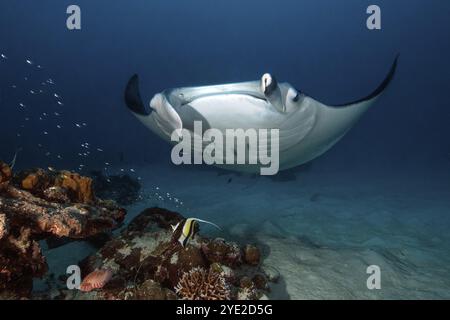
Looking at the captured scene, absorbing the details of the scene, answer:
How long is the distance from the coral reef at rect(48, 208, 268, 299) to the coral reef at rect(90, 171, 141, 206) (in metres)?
6.99

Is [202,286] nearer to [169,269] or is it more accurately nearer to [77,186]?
[169,269]

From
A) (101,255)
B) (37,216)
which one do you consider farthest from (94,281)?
(37,216)

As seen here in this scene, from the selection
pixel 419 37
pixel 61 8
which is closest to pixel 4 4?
pixel 61 8

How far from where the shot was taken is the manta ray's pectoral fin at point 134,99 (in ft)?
14.1

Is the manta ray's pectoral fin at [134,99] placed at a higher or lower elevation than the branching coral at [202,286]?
higher

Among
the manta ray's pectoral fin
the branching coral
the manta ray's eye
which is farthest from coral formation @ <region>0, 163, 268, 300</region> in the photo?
the manta ray's eye

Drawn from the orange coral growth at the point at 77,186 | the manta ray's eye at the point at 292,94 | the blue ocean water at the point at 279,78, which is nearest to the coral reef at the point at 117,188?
the blue ocean water at the point at 279,78

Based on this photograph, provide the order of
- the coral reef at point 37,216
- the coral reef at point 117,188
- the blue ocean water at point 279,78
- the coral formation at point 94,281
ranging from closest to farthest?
the coral reef at point 37,216, the coral formation at point 94,281, the blue ocean water at point 279,78, the coral reef at point 117,188

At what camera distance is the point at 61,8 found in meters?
40.5

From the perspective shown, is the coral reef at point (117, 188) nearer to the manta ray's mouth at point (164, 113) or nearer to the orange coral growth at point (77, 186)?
the orange coral growth at point (77, 186)

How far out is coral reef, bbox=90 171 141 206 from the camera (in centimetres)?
1102

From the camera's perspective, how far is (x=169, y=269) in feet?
11.2

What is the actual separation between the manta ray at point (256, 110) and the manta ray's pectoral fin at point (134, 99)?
15 millimetres
